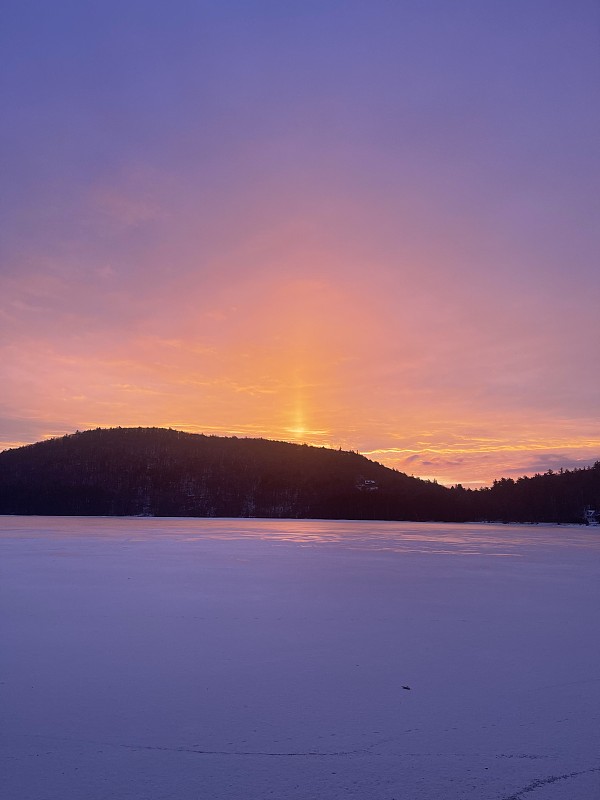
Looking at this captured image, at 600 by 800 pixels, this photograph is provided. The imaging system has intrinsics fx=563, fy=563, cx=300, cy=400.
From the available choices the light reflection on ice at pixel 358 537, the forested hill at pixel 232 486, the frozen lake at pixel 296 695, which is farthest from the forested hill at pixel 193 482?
the frozen lake at pixel 296 695

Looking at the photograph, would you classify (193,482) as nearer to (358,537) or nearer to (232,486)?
(232,486)

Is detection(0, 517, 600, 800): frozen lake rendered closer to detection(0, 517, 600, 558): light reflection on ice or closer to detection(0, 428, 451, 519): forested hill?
detection(0, 517, 600, 558): light reflection on ice

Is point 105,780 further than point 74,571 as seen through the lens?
No

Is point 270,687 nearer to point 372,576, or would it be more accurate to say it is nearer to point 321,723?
point 321,723

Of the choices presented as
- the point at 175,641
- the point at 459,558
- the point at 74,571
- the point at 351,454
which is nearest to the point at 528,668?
the point at 175,641

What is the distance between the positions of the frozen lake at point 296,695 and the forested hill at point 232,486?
12409cm

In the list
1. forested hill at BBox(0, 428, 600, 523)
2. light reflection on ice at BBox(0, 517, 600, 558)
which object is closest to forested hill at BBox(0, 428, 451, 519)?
forested hill at BBox(0, 428, 600, 523)

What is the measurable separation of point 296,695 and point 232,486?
489 ft

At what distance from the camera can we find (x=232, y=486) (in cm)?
15225

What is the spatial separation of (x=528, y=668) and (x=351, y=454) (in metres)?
170

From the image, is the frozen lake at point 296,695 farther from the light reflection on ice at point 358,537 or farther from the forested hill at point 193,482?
the forested hill at point 193,482

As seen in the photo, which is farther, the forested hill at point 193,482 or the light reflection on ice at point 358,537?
the forested hill at point 193,482

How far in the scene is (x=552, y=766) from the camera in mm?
4211

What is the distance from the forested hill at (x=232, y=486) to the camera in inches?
5281
